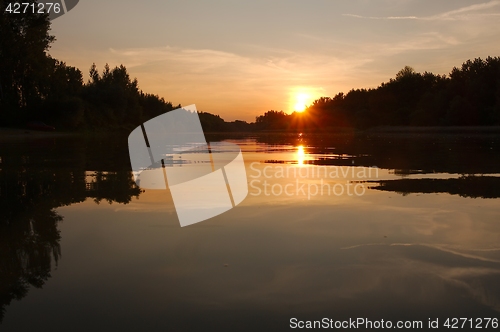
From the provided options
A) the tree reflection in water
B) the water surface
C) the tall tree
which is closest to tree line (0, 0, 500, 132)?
the tall tree

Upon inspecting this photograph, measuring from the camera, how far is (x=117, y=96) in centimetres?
8675

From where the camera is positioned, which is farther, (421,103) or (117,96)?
(421,103)

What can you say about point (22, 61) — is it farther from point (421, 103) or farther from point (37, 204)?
point (421, 103)

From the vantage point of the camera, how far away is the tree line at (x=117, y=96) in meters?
55.4

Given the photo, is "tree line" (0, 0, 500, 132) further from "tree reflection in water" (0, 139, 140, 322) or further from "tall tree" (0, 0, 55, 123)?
"tree reflection in water" (0, 139, 140, 322)

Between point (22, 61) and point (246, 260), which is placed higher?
point (22, 61)

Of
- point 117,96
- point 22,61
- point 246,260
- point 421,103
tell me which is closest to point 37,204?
point 246,260

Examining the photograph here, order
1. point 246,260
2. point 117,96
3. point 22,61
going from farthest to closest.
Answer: point 117,96
point 22,61
point 246,260

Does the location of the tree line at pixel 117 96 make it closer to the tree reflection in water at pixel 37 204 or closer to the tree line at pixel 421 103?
the tree line at pixel 421 103

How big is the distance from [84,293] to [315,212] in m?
3.96

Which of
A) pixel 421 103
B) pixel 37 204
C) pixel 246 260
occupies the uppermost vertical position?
pixel 421 103

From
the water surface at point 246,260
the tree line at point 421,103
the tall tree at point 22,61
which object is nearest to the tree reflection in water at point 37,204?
the water surface at point 246,260

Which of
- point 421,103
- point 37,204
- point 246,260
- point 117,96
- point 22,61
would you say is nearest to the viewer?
point 246,260

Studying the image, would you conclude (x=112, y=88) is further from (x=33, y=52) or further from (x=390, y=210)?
(x=390, y=210)
